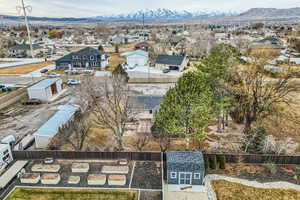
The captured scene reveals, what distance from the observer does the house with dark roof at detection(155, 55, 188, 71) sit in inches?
1870

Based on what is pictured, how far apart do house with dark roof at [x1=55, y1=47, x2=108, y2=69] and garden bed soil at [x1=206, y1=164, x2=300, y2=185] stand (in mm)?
40651

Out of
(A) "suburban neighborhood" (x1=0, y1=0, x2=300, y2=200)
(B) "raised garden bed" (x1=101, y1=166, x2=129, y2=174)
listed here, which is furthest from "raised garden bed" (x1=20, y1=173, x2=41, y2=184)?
(B) "raised garden bed" (x1=101, y1=166, x2=129, y2=174)

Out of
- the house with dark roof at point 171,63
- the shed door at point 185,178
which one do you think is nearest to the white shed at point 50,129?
the shed door at point 185,178

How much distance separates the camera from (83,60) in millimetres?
49531

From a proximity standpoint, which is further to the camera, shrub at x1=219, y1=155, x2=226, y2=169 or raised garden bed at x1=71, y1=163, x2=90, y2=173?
shrub at x1=219, y1=155, x2=226, y2=169

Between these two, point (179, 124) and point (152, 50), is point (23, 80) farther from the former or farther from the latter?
point (179, 124)

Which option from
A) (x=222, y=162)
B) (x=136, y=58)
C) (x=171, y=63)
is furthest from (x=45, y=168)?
(x=136, y=58)

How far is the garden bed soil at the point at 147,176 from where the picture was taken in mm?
13738

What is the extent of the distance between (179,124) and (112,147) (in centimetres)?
715

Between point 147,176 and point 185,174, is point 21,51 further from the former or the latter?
point 185,174

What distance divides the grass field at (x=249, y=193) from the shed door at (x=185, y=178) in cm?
172

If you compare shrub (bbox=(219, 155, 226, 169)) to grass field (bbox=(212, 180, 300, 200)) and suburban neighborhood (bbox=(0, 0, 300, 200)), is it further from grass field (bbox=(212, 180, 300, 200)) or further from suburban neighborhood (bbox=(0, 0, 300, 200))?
grass field (bbox=(212, 180, 300, 200))

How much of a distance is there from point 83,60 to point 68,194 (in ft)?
135

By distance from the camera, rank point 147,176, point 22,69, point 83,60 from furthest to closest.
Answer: point 83,60, point 22,69, point 147,176
